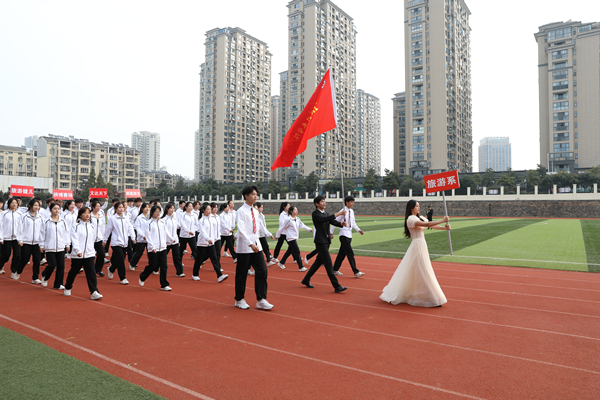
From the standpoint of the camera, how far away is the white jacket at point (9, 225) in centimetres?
913

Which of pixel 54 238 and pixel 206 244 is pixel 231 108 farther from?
pixel 54 238

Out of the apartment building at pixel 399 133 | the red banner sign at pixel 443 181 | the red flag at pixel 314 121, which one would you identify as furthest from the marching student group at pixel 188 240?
the apartment building at pixel 399 133

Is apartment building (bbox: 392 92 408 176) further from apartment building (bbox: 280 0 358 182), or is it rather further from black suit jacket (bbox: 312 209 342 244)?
black suit jacket (bbox: 312 209 342 244)

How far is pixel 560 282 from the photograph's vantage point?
8.02 metres

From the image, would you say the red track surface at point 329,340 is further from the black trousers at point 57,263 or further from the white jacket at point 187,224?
the white jacket at point 187,224

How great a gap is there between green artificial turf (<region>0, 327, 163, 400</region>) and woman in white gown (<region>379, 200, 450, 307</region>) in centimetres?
430

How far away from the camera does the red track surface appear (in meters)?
3.36

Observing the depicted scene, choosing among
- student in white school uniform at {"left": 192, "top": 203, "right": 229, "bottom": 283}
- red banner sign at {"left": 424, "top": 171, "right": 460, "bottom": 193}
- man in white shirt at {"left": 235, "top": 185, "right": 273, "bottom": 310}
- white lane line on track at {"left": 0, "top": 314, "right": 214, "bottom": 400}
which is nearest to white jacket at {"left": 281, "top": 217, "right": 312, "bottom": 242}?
student in white school uniform at {"left": 192, "top": 203, "right": 229, "bottom": 283}

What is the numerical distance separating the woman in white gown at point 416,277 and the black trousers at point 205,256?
4.09 meters

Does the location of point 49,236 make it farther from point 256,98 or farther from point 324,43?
point 256,98

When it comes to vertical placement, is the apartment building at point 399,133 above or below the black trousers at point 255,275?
above

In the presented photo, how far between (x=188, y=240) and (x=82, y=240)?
146 inches

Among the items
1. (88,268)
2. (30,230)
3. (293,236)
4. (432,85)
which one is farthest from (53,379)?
(432,85)

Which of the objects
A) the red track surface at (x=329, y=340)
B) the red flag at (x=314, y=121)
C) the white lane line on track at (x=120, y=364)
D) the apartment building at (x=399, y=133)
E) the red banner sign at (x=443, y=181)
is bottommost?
the red track surface at (x=329, y=340)
